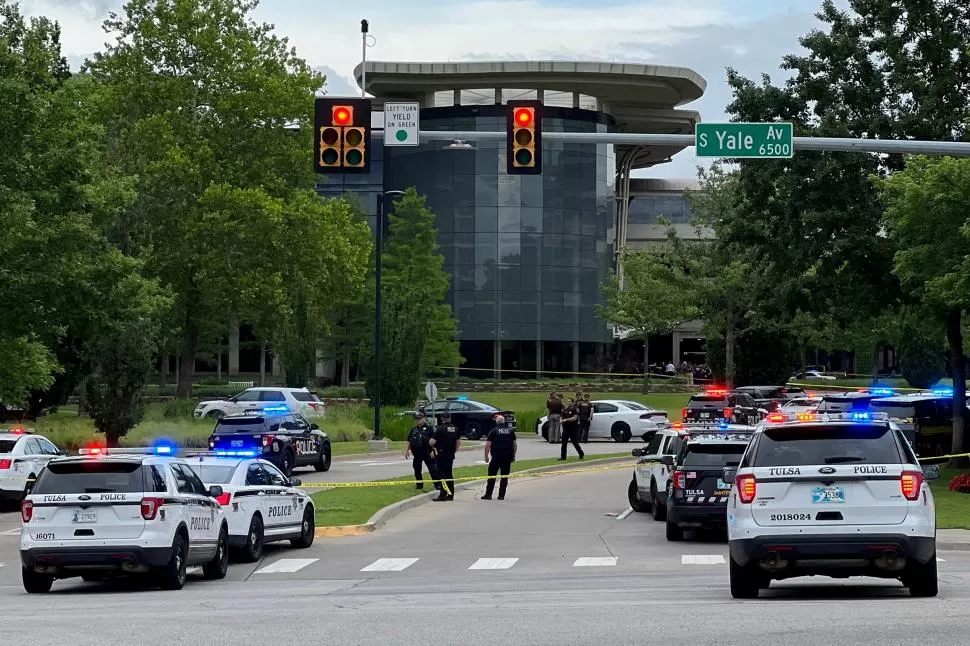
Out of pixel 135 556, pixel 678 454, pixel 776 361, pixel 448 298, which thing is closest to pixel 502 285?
pixel 448 298

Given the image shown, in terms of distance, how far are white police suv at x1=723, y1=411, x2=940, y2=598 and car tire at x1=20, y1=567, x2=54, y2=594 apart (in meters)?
8.13

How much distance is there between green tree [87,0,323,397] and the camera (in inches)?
2426

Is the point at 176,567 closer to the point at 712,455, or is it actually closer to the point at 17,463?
the point at 712,455

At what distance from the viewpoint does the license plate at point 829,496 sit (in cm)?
1429

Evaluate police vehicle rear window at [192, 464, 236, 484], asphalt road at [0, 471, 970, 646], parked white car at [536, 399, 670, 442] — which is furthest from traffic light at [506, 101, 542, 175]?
parked white car at [536, 399, 670, 442]

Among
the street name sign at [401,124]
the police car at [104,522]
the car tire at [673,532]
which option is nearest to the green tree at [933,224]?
the car tire at [673,532]

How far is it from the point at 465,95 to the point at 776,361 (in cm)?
2788

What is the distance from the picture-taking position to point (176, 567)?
18.1 m

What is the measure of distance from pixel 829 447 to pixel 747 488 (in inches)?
33.4

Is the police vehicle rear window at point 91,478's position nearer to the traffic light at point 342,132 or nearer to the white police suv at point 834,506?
the traffic light at point 342,132

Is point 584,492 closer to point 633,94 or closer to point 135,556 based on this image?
point 135,556

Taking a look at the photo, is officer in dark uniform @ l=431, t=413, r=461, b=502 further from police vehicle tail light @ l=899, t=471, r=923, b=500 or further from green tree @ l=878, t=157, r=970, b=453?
police vehicle tail light @ l=899, t=471, r=923, b=500

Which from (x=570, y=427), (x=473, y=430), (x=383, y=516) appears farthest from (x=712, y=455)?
(x=473, y=430)

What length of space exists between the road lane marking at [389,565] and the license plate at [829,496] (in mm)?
7679
